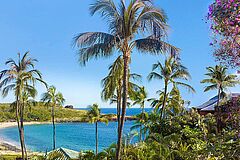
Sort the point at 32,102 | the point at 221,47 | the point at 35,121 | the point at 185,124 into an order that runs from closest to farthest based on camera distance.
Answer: the point at 221,47, the point at 185,124, the point at 32,102, the point at 35,121

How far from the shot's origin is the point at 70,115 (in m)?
113

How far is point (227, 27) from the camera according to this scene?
402 centimetres

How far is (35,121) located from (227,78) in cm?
9669

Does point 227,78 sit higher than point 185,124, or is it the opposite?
point 227,78

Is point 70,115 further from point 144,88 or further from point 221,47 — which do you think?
point 221,47

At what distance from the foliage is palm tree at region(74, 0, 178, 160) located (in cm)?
509

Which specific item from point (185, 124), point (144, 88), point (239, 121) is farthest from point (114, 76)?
point (144, 88)

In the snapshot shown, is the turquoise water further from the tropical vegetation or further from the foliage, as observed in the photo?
the foliage

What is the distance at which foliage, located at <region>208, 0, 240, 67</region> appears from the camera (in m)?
3.84

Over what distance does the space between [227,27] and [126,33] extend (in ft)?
19.2

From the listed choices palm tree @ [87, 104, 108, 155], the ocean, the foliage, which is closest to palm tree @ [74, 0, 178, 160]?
the foliage

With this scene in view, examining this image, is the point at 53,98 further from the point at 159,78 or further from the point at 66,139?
the point at 66,139

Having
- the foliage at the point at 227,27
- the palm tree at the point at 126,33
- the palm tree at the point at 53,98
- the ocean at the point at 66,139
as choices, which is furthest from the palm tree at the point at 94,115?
the foliage at the point at 227,27

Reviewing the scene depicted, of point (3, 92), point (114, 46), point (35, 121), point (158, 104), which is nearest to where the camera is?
point (114, 46)
